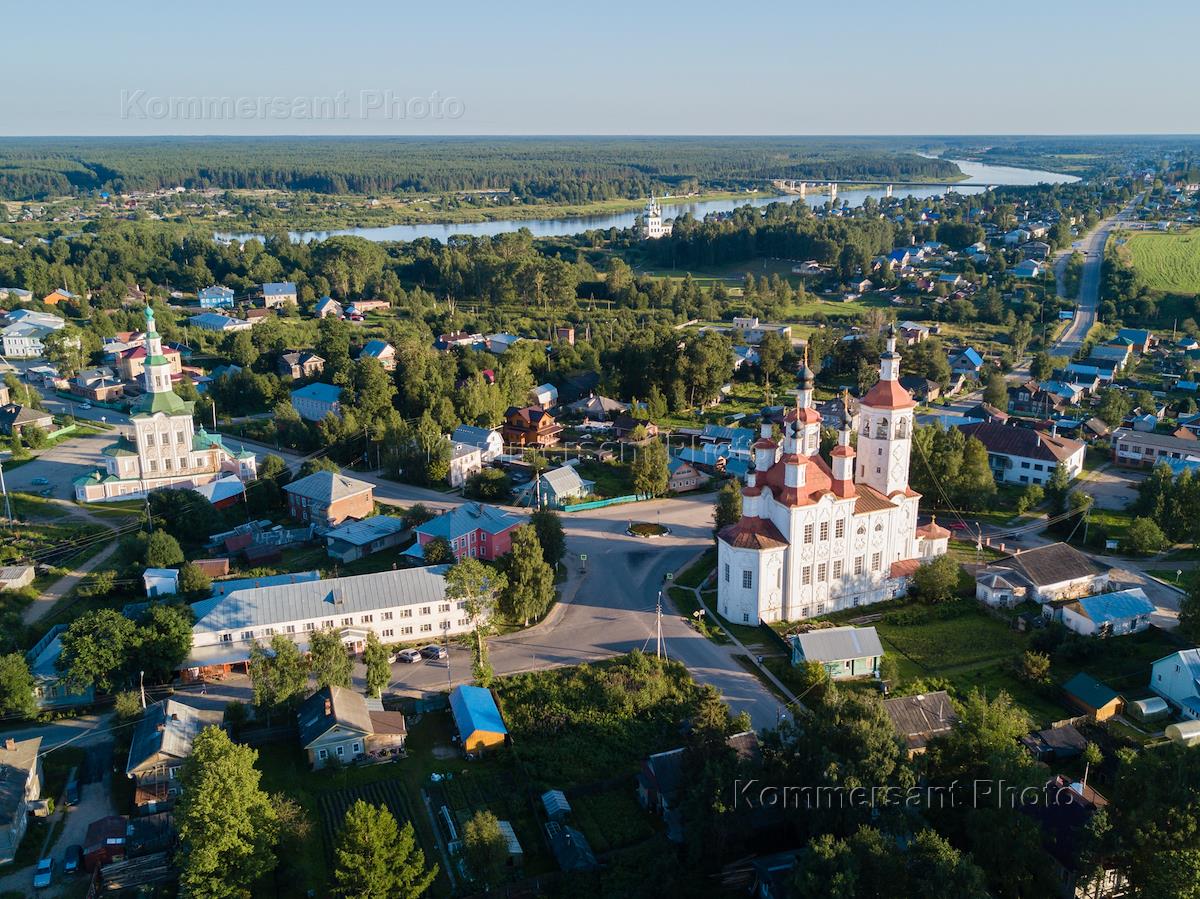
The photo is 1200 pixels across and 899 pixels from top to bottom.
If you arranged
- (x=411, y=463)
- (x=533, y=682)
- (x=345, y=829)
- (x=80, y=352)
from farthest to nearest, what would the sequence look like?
1. (x=80, y=352)
2. (x=411, y=463)
3. (x=533, y=682)
4. (x=345, y=829)

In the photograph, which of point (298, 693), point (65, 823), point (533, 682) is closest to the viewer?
point (65, 823)

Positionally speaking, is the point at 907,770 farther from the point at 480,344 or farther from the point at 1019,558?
the point at 480,344

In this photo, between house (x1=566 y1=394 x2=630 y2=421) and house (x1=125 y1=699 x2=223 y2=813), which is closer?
house (x1=125 y1=699 x2=223 y2=813)

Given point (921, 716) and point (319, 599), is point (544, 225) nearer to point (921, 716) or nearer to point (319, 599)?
point (319, 599)

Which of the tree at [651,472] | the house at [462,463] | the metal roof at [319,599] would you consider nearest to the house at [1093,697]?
the metal roof at [319,599]

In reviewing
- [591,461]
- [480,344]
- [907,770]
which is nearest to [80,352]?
[480,344]

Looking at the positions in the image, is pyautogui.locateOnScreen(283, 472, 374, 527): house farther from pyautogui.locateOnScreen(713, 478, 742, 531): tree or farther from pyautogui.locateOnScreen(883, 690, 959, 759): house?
pyautogui.locateOnScreen(883, 690, 959, 759): house

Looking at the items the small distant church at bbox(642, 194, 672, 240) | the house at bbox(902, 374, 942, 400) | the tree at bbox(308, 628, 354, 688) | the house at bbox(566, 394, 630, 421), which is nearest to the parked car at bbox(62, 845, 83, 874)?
the tree at bbox(308, 628, 354, 688)
